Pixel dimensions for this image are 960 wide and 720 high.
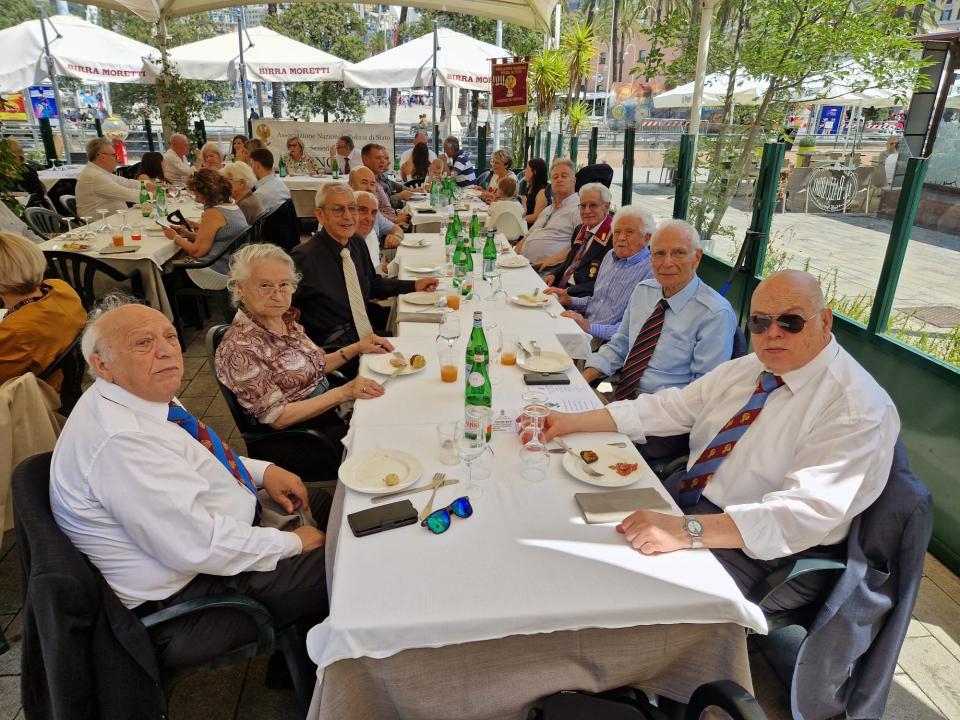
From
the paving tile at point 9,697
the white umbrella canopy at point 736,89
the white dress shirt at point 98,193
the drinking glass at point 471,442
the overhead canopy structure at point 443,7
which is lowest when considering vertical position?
the paving tile at point 9,697

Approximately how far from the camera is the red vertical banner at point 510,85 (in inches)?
342

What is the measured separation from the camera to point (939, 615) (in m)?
2.51

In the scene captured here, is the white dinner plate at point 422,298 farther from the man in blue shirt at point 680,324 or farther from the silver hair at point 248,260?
the man in blue shirt at point 680,324

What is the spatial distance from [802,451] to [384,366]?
1615 mm

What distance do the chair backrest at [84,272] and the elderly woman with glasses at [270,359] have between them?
275 cm

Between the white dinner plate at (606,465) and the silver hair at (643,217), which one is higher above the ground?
the silver hair at (643,217)

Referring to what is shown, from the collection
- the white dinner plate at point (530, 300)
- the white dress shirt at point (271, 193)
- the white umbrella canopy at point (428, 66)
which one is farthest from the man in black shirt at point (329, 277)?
the white umbrella canopy at point (428, 66)

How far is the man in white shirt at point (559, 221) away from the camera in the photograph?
225 inches

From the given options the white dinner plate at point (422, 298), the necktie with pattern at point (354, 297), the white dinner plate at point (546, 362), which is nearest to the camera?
the white dinner plate at point (546, 362)

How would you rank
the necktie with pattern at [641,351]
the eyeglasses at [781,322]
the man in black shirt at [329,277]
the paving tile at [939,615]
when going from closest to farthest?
the eyeglasses at [781,322]
the paving tile at [939,615]
the necktie with pattern at [641,351]
the man in black shirt at [329,277]

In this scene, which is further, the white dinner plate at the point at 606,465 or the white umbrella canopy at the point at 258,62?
the white umbrella canopy at the point at 258,62

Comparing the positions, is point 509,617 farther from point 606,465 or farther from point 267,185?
point 267,185

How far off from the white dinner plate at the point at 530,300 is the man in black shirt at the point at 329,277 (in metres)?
0.91

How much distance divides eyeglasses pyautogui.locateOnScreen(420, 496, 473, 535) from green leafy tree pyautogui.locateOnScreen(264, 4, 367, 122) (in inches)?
795
